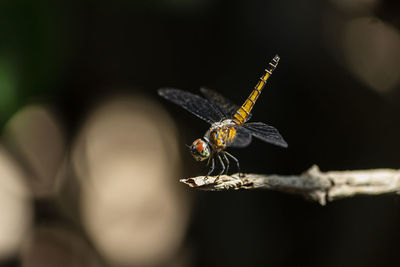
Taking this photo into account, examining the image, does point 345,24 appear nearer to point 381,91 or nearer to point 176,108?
point 381,91

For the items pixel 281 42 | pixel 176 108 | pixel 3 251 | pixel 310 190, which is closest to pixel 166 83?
pixel 176 108

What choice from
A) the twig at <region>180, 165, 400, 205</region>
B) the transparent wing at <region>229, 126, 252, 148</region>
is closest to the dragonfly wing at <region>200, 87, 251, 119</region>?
the transparent wing at <region>229, 126, 252, 148</region>

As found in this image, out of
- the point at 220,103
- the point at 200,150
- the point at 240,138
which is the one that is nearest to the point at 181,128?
the point at 220,103

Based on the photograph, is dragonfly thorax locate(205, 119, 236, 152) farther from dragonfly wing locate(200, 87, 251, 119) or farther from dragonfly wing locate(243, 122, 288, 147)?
dragonfly wing locate(200, 87, 251, 119)

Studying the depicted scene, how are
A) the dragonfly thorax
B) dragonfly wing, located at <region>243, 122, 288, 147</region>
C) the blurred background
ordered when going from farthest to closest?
the blurred background → the dragonfly thorax → dragonfly wing, located at <region>243, 122, 288, 147</region>

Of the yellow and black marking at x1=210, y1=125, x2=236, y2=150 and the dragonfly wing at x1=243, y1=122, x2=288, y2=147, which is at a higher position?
the dragonfly wing at x1=243, y1=122, x2=288, y2=147
